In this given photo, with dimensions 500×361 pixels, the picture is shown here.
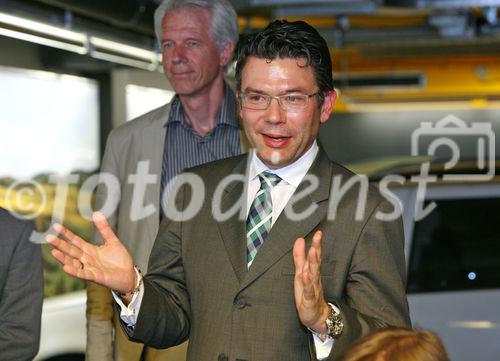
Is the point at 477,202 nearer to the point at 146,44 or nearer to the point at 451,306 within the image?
the point at 451,306

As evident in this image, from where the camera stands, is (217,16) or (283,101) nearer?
(283,101)

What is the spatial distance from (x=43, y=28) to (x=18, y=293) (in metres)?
3.76

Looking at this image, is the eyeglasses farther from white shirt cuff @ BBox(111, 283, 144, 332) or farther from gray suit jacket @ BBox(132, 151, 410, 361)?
white shirt cuff @ BBox(111, 283, 144, 332)

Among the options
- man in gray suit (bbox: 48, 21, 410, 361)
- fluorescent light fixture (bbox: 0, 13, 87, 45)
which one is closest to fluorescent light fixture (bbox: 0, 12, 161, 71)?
fluorescent light fixture (bbox: 0, 13, 87, 45)

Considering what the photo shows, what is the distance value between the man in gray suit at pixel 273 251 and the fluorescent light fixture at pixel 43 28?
362cm

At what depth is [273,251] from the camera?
2623mm

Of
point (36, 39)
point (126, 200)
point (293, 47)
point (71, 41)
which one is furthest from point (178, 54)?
point (71, 41)

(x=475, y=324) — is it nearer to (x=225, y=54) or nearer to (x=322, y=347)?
(x=225, y=54)

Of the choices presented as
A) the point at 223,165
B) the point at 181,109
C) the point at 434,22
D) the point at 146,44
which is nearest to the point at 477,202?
the point at 181,109

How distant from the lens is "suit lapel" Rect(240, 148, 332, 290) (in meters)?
2.61

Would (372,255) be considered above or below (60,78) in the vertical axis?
below

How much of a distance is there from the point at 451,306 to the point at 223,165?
8.58 ft

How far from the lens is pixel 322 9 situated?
8695 millimetres

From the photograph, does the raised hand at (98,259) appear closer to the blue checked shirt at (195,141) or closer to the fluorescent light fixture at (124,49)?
the blue checked shirt at (195,141)
